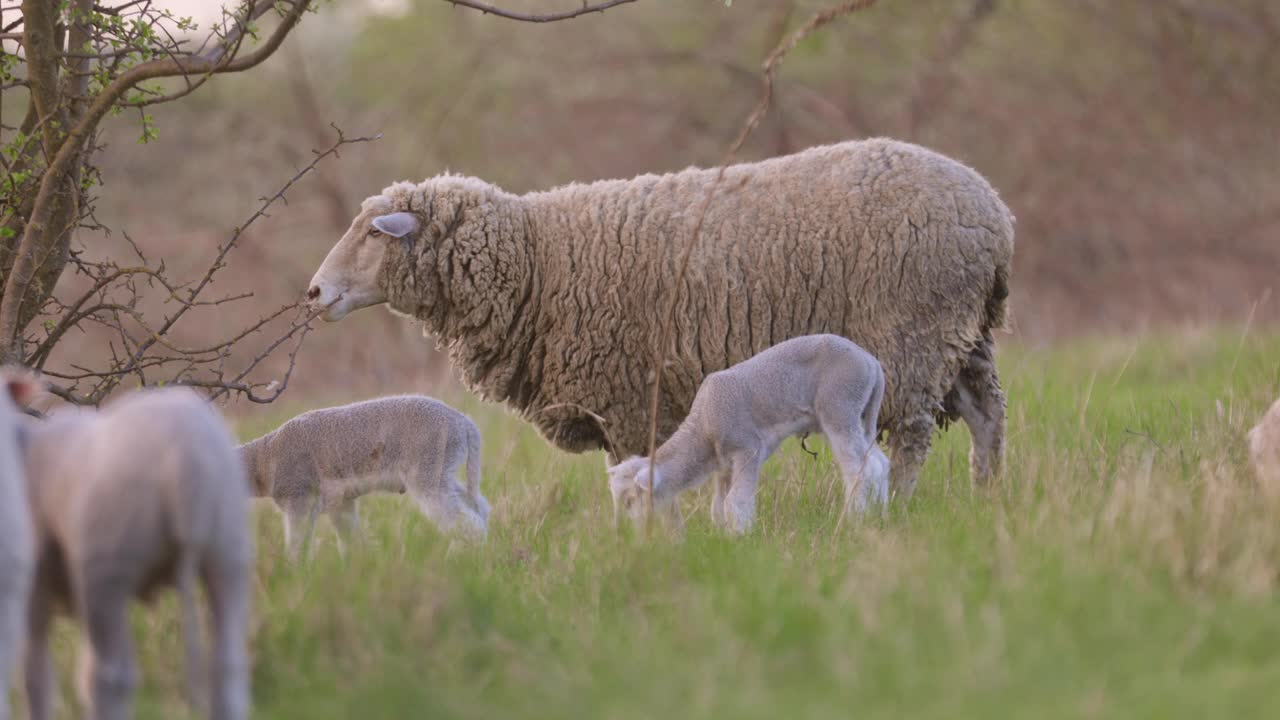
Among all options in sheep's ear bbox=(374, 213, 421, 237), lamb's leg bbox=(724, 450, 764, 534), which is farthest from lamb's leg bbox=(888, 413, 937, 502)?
sheep's ear bbox=(374, 213, 421, 237)

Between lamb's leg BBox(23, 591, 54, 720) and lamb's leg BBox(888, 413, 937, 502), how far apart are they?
421 cm

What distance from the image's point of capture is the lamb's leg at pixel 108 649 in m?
2.93

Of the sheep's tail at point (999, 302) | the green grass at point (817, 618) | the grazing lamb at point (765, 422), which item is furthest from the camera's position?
the sheep's tail at point (999, 302)

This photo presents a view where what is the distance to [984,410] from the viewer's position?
702 centimetres

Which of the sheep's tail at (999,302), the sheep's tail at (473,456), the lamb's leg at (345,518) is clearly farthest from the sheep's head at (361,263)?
the sheep's tail at (999,302)

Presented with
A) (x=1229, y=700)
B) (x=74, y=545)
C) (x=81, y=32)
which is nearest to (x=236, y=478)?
(x=74, y=545)

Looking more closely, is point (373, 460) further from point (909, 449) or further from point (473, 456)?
point (909, 449)

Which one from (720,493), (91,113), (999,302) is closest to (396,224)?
(91,113)

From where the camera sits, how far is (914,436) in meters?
6.61

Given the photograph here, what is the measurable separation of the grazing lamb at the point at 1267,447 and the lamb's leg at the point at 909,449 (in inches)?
61.1

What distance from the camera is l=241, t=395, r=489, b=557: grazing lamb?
19.5 feet

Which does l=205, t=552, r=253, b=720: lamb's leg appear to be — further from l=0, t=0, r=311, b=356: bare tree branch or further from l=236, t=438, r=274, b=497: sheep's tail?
l=236, t=438, r=274, b=497: sheep's tail

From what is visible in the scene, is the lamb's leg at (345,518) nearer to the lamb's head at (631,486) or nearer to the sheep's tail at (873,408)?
the lamb's head at (631,486)

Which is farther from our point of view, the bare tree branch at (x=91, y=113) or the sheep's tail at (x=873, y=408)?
the sheep's tail at (x=873, y=408)
